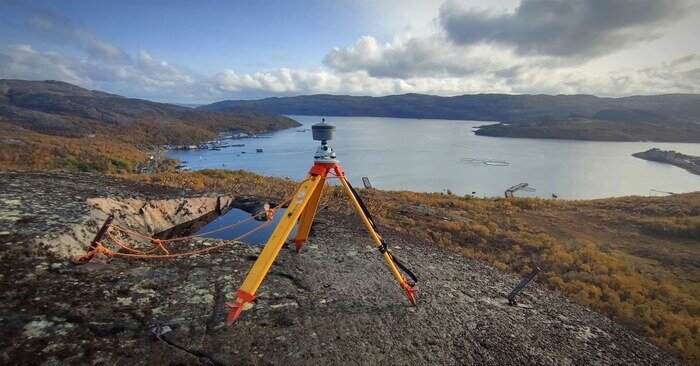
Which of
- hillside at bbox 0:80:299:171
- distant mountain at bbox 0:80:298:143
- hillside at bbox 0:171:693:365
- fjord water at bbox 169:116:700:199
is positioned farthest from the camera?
distant mountain at bbox 0:80:298:143

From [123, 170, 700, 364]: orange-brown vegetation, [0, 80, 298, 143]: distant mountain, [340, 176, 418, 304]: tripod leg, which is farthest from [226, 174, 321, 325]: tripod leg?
[0, 80, 298, 143]: distant mountain

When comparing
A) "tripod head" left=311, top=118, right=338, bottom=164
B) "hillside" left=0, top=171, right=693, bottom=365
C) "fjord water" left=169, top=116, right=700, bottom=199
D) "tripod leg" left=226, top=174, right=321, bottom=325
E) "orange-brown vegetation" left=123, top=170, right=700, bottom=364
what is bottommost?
"fjord water" left=169, top=116, right=700, bottom=199

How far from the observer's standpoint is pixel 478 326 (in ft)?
17.4

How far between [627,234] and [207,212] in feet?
66.3

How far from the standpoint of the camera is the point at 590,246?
46.2ft

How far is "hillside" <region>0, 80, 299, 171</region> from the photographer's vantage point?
41.0 metres

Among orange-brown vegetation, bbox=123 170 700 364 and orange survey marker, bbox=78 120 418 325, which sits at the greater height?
orange survey marker, bbox=78 120 418 325

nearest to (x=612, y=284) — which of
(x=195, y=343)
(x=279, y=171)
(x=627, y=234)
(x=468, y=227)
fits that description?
(x=468, y=227)

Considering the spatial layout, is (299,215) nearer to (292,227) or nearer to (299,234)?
(292,227)

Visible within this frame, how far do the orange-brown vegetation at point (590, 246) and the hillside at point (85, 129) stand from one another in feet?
106

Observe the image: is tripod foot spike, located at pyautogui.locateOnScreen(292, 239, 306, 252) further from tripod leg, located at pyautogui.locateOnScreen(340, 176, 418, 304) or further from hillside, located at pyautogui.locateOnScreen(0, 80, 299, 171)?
hillside, located at pyautogui.locateOnScreen(0, 80, 299, 171)

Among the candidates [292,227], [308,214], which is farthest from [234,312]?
[308,214]

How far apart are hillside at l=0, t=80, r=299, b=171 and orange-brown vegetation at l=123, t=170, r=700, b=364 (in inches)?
1266

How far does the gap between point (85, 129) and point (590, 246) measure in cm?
10491
